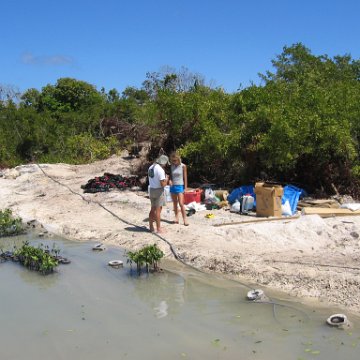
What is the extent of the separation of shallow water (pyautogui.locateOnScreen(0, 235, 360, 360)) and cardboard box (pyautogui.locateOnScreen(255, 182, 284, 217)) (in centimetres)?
337

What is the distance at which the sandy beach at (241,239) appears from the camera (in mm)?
7410

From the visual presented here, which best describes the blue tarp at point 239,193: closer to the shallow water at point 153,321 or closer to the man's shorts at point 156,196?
the man's shorts at point 156,196

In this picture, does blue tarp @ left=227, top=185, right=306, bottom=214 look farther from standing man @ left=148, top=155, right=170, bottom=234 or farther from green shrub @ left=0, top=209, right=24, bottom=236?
green shrub @ left=0, top=209, right=24, bottom=236

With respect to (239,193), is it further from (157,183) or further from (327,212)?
(157,183)

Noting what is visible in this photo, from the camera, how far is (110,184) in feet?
55.1

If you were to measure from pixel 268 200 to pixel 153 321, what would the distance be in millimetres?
5620

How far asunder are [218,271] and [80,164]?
1765cm

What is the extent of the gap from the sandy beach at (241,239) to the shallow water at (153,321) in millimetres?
445

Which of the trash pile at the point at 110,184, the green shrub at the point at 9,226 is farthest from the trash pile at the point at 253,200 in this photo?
the green shrub at the point at 9,226

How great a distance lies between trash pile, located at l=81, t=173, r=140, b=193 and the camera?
1662 cm

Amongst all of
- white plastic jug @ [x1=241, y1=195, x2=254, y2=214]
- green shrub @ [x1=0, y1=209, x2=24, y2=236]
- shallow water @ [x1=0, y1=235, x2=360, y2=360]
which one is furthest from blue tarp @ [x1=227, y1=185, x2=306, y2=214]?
green shrub @ [x1=0, y1=209, x2=24, y2=236]

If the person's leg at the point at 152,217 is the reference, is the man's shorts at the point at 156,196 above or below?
above

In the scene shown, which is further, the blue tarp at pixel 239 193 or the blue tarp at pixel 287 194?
the blue tarp at pixel 239 193

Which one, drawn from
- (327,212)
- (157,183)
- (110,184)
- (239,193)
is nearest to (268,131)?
(239,193)
